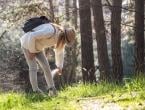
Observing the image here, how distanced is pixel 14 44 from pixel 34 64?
1954 cm

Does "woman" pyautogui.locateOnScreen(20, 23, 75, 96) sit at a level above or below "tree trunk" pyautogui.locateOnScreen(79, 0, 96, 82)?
above

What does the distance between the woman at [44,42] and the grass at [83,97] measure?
594 millimetres

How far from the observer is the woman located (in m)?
8.84

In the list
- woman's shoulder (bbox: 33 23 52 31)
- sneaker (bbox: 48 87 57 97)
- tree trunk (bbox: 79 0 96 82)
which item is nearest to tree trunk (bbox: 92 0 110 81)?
tree trunk (bbox: 79 0 96 82)

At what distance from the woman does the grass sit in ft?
1.95

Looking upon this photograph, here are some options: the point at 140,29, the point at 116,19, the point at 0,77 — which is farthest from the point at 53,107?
the point at 0,77

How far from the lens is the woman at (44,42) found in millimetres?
8836

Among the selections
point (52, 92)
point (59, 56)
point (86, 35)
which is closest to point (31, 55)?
point (59, 56)

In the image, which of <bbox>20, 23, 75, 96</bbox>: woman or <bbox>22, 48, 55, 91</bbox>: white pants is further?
<bbox>22, 48, 55, 91</bbox>: white pants

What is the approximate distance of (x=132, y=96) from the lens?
705 centimetres

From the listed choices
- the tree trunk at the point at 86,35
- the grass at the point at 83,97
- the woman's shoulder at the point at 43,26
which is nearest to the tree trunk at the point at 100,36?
the tree trunk at the point at 86,35

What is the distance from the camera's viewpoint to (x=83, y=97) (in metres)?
8.28

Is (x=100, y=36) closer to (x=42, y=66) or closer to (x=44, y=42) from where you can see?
(x=42, y=66)

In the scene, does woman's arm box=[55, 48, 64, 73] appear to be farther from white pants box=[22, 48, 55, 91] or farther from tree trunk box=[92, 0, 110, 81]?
tree trunk box=[92, 0, 110, 81]
